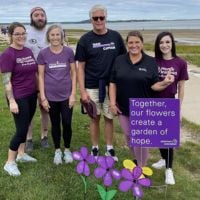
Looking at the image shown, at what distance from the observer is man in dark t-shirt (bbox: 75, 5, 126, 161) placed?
5.65m

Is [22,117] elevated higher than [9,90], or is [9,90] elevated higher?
[9,90]

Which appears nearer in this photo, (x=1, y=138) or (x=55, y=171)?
(x=55, y=171)

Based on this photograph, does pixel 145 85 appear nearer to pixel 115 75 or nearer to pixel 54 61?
pixel 115 75

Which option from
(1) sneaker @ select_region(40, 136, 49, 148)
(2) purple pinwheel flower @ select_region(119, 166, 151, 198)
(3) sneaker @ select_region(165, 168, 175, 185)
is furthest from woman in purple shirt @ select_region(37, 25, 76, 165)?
(2) purple pinwheel flower @ select_region(119, 166, 151, 198)

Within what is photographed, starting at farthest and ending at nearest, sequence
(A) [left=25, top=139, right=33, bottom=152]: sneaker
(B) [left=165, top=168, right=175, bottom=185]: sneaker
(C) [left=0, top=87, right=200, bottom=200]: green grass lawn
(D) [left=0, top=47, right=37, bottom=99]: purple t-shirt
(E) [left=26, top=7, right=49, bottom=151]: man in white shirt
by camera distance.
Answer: (A) [left=25, top=139, right=33, bottom=152]: sneaker < (E) [left=26, top=7, right=49, bottom=151]: man in white shirt < (B) [left=165, top=168, right=175, bottom=185]: sneaker < (D) [left=0, top=47, right=37, bottom=99]: purple t-shirt < (C) [left=0, top=87, right=200, bottom=200]: green grass lawn

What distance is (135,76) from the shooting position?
498 centimetres

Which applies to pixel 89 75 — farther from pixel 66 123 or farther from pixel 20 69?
pixel 20 69

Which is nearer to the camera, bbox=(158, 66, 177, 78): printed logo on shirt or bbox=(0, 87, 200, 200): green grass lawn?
bbox=(0, 87, 200, 200): green grass lawn

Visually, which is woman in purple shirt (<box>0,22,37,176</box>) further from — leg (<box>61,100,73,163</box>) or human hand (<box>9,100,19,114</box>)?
leg (<box>61,100,73,163</box>)

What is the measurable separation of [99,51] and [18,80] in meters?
1.03

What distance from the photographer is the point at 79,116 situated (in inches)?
369

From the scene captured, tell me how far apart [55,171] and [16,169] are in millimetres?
483

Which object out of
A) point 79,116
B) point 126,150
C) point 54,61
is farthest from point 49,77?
point 79,116

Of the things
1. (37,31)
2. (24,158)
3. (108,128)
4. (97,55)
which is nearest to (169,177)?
(108,128)
